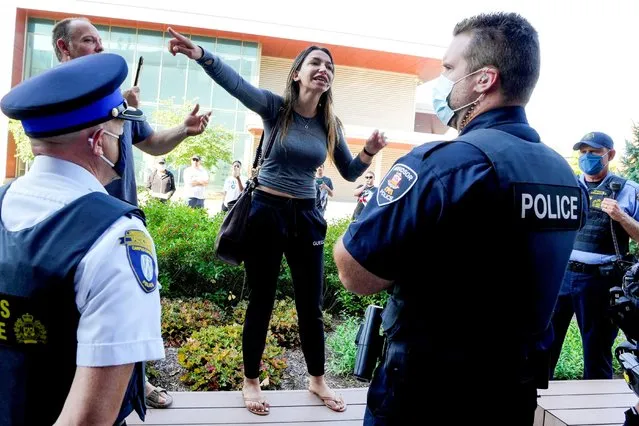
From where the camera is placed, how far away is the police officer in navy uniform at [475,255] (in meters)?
1.46

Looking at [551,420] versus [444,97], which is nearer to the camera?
[444,97]

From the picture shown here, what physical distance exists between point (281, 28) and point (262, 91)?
28299mm

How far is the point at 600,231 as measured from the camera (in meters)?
3.86

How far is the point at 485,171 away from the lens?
146cm

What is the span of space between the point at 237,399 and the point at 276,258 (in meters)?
0.82

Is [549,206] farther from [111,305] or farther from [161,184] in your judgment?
[161,184]

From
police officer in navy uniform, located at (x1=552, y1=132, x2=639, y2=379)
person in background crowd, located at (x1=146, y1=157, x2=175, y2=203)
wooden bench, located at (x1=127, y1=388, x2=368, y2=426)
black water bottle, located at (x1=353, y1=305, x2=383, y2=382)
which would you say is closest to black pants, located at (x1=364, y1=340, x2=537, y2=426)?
black water bottle, located at (x1=353, y1=305, x2=383, y2=382)

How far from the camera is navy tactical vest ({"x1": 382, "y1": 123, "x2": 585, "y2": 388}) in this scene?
1.47m

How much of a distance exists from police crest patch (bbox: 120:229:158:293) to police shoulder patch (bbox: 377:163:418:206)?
663 mm

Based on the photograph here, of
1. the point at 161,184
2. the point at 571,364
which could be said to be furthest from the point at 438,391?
the point at 161,184

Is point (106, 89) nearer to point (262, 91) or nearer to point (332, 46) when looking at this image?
point (262, 91)

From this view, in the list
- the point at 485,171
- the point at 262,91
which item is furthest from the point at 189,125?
the point at 485,171

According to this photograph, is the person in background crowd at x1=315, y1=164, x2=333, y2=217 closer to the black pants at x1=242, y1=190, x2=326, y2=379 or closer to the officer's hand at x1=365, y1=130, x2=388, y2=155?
the officer's hand at x1=365, y1=130, x2=388, y2=155

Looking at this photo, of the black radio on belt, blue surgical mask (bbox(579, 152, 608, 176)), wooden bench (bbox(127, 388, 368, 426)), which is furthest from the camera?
blue surgical mask (bbox(579, 152, 608, 176))
